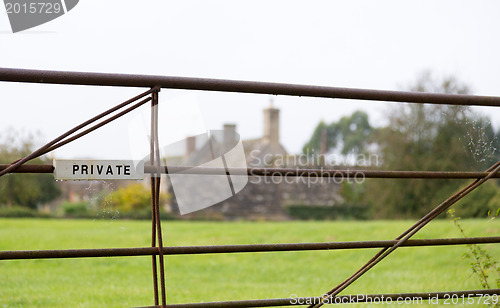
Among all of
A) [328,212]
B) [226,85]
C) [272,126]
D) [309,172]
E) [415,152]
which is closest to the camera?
[226,85]

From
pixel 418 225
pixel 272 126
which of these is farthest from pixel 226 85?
pixel 272 126

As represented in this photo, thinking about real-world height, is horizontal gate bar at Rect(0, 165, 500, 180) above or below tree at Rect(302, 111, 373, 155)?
below

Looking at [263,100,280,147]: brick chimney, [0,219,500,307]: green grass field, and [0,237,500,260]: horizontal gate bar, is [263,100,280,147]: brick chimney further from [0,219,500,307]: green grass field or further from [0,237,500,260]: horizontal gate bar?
[0,237,500,260]: horizontal gate bar

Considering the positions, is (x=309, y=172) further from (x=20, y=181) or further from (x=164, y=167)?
(x=20, y=181)

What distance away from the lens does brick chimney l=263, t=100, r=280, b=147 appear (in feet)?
87.1

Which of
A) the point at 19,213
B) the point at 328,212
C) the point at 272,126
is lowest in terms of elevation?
the point at 328,212

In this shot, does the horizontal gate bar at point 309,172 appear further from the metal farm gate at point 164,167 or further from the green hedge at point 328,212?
the green hedge at point 328,212

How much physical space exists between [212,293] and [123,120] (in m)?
2.59

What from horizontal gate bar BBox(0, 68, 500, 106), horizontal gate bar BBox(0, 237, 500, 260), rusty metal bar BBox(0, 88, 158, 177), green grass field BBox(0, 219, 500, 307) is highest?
horizontal gate bar BBox(0, 68, 500, 106)

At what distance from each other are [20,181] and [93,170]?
479 centimetres

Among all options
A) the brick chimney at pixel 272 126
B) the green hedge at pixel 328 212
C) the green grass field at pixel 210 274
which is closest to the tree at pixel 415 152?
the green hedge at pixel 328 212

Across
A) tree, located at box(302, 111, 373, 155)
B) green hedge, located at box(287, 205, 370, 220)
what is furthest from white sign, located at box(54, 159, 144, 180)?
tree, located at box(302, 111, 373, 155)

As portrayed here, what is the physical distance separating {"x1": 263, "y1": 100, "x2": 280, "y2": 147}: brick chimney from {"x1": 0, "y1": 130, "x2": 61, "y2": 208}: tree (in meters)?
17.2

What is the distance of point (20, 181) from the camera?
5.93 metres
